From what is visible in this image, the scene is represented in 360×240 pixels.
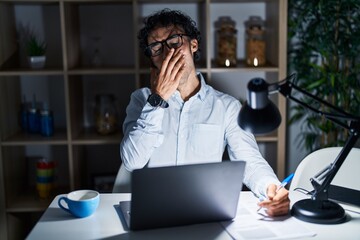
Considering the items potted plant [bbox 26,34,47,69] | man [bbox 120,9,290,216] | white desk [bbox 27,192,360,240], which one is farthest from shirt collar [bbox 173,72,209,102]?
potted plant [bbox 26,34,47,69]

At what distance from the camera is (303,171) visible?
210cm

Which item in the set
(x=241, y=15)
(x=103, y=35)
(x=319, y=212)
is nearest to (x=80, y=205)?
(x=319, y=212)

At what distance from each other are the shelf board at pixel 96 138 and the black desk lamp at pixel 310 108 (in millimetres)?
1461

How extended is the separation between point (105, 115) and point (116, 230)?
5.13ft

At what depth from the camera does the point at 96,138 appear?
9.77 ft

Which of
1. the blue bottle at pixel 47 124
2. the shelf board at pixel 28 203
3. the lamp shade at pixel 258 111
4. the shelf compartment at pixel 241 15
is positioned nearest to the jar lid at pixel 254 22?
the shelf compartment at pixel 241 15

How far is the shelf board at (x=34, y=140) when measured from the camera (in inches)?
116

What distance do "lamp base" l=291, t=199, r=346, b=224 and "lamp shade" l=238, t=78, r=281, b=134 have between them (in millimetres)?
293

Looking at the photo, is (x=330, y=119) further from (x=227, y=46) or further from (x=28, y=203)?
(x=28, y=203)

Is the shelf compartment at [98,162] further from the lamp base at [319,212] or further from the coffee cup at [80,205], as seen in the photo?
the lamp base at [319,212]

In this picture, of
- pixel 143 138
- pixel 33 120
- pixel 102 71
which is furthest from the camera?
pixel 33 120

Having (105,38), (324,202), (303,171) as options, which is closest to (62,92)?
(105,38)

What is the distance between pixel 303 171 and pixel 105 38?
1.54m

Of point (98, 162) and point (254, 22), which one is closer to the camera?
point (254, 22)
